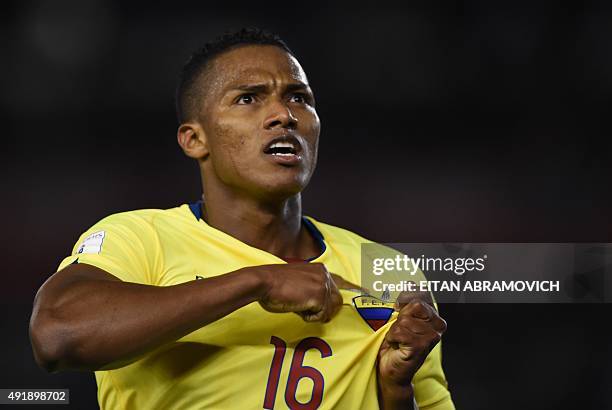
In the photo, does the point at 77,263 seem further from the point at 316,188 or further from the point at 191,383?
the point at 316,188

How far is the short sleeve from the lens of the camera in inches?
49.6

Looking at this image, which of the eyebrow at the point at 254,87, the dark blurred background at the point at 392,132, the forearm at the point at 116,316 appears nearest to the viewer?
the forearm at the point at 116,316

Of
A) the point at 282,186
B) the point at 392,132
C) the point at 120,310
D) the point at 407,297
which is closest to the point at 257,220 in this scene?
the point at 282,186

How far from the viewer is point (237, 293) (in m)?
1.18

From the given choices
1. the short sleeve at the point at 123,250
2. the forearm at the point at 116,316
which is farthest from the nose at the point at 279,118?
the forearm at the point at 116,316

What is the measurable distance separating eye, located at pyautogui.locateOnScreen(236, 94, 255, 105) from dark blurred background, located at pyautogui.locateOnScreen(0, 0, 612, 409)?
4.03 ft

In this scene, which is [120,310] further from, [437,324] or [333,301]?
[437,324]

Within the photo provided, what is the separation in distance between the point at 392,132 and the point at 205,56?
134cm

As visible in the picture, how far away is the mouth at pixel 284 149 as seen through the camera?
145cm

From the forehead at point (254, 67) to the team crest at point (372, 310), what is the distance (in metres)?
0.41

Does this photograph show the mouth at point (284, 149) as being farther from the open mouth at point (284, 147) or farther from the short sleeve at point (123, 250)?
the short sleeve at point (123, 250)

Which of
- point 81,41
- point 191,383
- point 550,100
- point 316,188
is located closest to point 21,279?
point 81,41

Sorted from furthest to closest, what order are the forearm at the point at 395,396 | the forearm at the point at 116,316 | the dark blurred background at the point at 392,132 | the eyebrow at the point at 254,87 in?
the dark blurred background at the point at 392,132 → the eyebrow at the point at 254,87 → the forearm at the point at 395,396 → the forearm at the point at 116,316

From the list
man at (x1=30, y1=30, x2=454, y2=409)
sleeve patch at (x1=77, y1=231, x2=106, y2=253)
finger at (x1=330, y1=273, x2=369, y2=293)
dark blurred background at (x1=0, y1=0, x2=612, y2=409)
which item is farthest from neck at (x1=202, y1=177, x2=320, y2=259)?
dark blurred background at (x1=0, y1=0, x2=612, y2=409)
